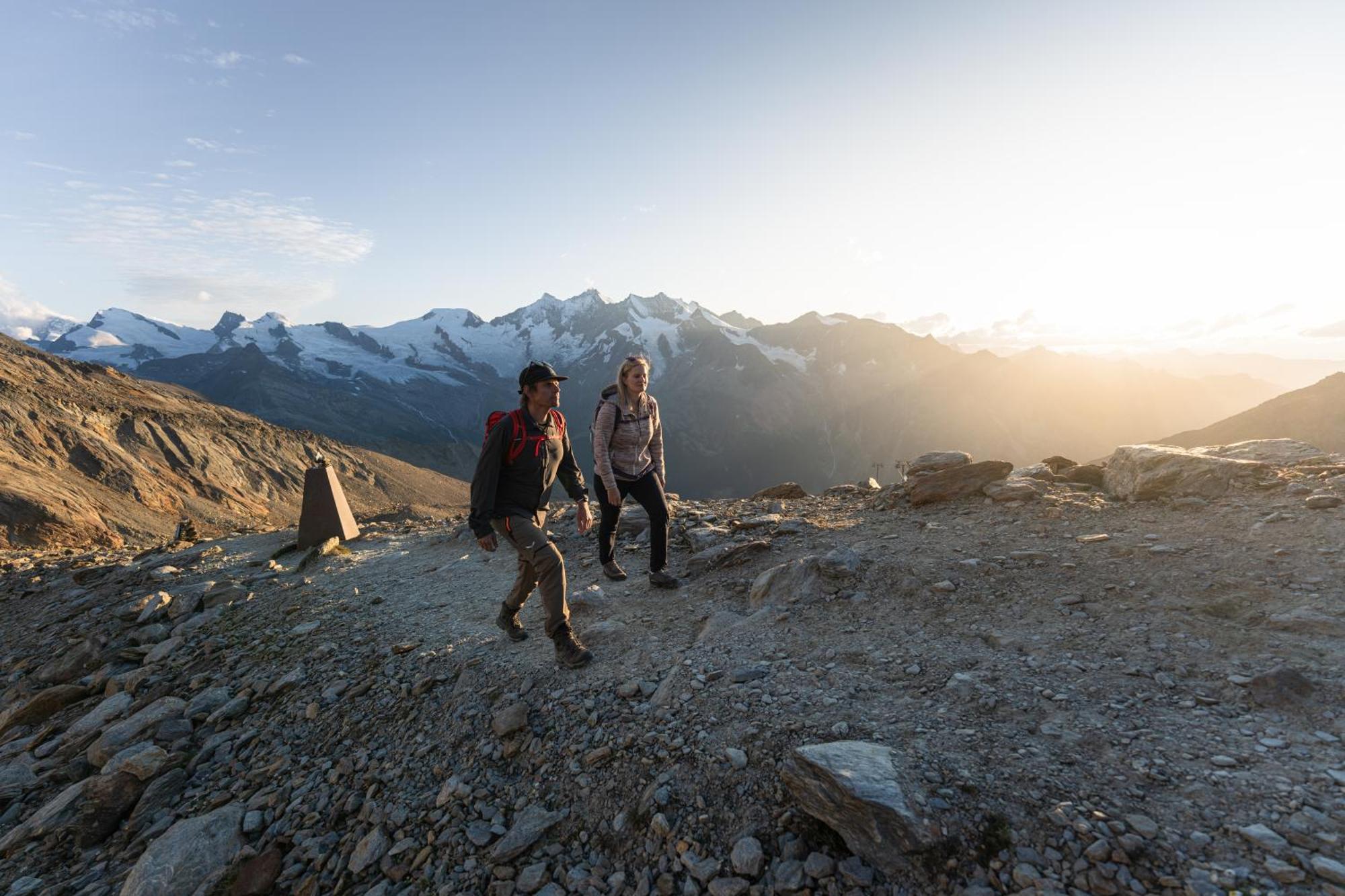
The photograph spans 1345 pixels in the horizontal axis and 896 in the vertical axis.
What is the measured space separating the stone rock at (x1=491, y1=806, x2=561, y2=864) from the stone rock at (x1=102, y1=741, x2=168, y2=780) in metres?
3.59

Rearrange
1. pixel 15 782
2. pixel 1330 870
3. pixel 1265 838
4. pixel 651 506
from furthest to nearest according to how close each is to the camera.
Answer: pixel 651 506 < pixel 15 782 < pixel 1265 838 < pixel 1330 870

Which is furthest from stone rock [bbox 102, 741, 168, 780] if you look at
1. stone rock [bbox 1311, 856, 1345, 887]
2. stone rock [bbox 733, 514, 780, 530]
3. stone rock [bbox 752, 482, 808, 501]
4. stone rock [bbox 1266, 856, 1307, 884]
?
stone rock [bbox 752, 482, 808, 501]

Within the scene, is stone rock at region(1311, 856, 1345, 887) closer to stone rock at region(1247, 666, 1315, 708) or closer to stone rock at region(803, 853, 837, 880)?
stone rock at region(1247, 666, 1315, 708)

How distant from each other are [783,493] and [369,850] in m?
10.8

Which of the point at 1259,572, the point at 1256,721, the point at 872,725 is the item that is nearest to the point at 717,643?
the point at 872,725

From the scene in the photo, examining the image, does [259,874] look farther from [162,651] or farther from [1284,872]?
[1284,872]

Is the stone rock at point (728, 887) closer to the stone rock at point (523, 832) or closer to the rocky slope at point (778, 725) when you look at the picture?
the rocky slope at point (778, 725)

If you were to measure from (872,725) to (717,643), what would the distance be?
72.1 inches

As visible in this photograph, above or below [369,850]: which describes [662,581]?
above

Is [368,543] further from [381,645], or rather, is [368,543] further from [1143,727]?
[1143,727]

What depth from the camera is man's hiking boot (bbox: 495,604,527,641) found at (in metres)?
6.12

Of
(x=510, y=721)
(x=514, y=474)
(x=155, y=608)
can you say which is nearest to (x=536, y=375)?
(x=514, y=474)

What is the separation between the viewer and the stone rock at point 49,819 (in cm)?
451

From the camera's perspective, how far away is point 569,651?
5332 millimetres
